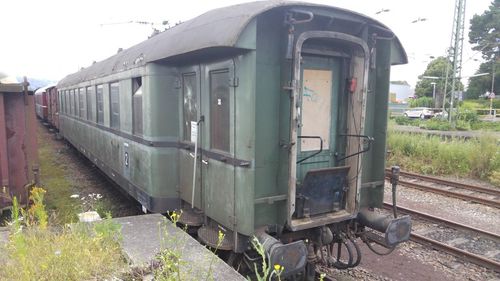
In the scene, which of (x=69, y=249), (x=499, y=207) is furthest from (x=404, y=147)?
(x=69, y=249)

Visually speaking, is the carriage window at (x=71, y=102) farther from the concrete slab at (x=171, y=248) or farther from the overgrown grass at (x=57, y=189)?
the concrete slab at (x=171, y=248)

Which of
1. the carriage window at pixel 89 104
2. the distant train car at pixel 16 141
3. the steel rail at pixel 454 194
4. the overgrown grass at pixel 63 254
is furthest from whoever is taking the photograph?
the carriage window at pixel 89 104

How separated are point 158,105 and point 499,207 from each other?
7763mm

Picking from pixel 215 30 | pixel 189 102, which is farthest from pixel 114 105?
pixel 215 30

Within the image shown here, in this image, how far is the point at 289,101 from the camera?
4.37 meters

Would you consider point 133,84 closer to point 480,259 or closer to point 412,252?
point 412,252

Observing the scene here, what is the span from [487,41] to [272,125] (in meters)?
56.2

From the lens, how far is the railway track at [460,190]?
9.23 metres

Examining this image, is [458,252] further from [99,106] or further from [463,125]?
[463,125]

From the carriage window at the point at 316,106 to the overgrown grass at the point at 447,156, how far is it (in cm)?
851

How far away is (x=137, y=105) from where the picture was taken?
6512 mm

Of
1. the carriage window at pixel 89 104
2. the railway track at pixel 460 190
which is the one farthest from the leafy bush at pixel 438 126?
the carriage window at pixel 89 104

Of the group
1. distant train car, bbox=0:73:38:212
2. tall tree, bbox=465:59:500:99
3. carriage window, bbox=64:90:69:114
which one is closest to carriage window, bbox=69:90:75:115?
carriage window, bbox=64:90:69:114

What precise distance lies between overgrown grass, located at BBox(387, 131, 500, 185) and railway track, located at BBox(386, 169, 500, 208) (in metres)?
1.22
